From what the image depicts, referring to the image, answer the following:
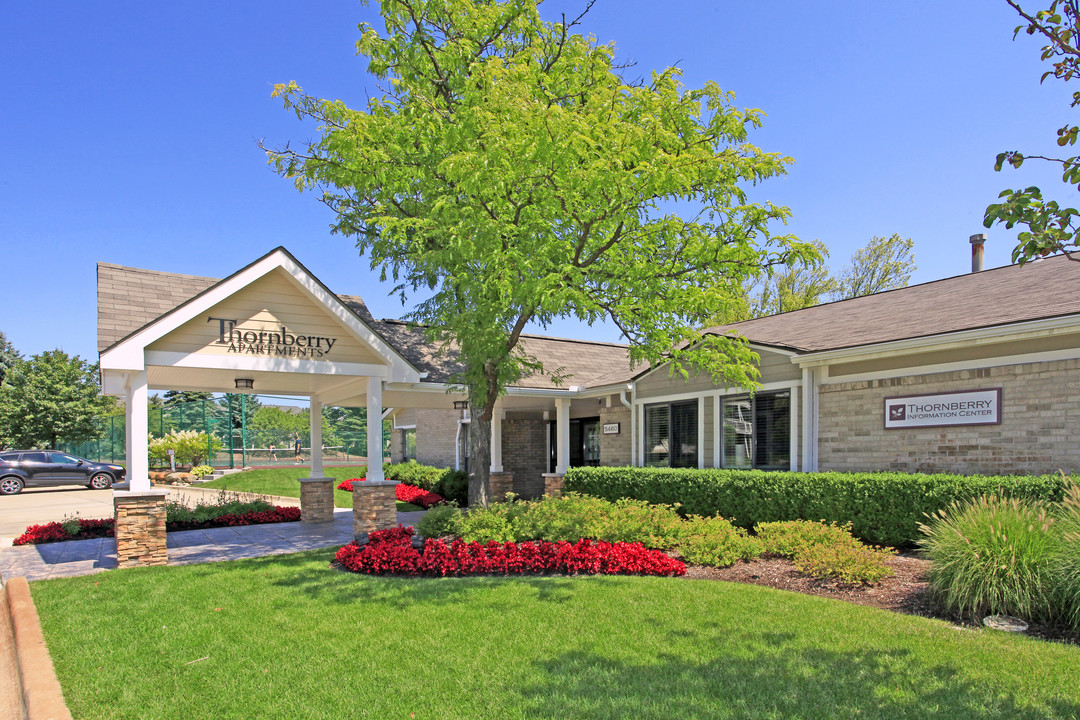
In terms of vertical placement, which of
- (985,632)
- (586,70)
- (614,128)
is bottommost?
(985,632)

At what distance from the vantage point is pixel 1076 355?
8.69m

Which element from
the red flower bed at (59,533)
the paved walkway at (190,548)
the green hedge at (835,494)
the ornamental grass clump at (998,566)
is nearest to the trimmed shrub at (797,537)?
the green hedge at (835,494)

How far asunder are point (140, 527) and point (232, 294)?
3.89 metres

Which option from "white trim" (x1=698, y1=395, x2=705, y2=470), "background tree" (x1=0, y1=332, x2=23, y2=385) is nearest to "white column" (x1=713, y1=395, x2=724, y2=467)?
"white trim" (x1=698, y1=395, x2=705, y2=470)

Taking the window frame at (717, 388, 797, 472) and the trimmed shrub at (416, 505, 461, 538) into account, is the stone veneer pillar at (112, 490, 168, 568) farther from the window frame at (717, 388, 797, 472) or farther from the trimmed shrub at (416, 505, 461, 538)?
the window frame at (717, 388, 797, 472)

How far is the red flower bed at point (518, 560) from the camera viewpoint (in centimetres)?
855

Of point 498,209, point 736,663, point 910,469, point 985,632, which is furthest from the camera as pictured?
point 910,469

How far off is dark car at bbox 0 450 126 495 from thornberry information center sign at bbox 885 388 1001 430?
29017 mm

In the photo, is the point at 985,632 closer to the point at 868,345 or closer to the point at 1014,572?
the point at 1014,572

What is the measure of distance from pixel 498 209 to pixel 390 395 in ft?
27.3

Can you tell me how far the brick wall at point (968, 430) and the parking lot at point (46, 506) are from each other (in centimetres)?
1585

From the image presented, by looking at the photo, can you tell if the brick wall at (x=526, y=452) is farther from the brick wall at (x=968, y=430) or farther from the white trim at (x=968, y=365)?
the white trim at (x=968, y=365)

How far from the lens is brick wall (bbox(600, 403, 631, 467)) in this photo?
55.7ft

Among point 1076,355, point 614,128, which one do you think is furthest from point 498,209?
point 1076,355
